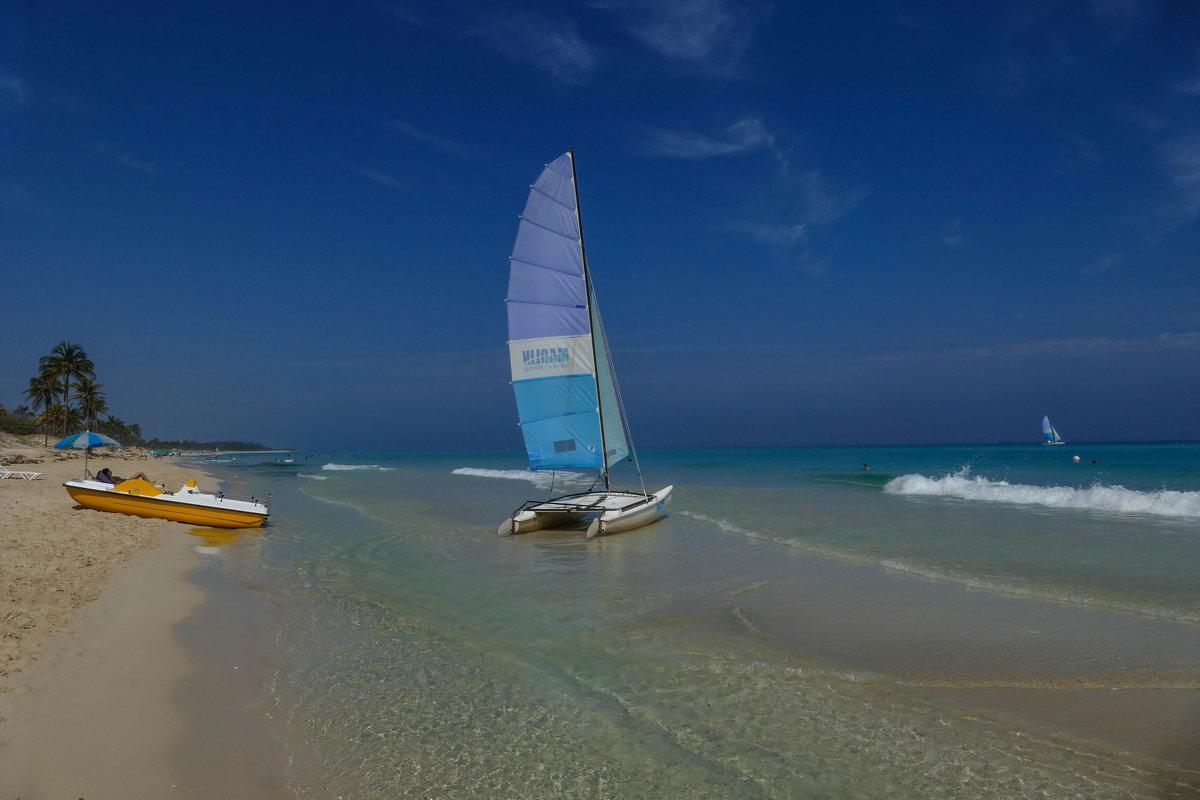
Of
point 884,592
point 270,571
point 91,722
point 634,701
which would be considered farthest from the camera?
point 270,571

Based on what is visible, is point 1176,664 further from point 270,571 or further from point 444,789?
point 270,571

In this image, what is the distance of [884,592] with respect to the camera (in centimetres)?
979

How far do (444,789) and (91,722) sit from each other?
3123 millimetres

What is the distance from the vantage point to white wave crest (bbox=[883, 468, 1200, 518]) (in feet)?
63.2

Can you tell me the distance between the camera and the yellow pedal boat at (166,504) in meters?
16.9

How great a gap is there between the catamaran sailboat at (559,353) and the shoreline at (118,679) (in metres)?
8.67

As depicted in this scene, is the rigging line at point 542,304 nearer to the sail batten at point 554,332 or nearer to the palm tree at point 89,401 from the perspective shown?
the sail batten at point 554,332

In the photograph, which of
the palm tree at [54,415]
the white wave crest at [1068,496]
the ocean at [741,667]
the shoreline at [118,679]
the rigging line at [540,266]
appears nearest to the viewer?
the shoreline at [118,679]

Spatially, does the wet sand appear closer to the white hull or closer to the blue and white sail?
the white hull

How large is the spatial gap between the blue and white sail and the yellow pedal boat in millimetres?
7724

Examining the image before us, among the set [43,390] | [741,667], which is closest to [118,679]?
[741,667]

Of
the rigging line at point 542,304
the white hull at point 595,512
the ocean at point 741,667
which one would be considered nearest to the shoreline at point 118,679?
the ocean at point 741,667

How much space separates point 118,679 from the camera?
6.04m

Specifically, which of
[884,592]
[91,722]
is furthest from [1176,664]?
[91,722]
